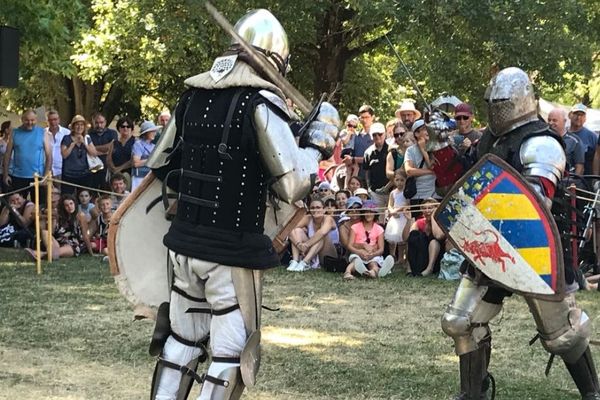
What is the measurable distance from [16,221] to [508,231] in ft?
25.8

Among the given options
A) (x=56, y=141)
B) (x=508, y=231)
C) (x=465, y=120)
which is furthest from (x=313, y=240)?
(x=508, y=231)

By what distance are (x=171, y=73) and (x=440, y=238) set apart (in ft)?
31.5

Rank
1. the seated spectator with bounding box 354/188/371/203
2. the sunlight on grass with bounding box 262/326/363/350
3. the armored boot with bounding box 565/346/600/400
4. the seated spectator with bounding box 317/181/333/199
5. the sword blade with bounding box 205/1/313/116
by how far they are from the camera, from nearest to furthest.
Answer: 1. the sword blade with bounding box 205/1/313/116
2. the armored boot with bounding box 565/346/600/400
3. the sunlight on grass with bounding box 262/326/363/350
4. the seated spectator with bounding box 354/188/371/203
5. the seated spectator with bounding box 317/181/333/199

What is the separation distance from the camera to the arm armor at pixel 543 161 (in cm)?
Result: 444

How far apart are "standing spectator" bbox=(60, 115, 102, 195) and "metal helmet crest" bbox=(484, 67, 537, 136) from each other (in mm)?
7330

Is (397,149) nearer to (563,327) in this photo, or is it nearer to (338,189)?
(338,189)

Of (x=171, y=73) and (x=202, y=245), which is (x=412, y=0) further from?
(x=202, y=245)

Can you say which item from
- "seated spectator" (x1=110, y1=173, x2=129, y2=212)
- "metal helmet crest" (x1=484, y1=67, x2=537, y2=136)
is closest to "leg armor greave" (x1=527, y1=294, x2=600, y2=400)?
"metal helmet crest" (x1=484, y1=67, x2=537, y2=136)

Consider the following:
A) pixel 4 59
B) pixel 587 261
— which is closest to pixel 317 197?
pixel 587 261

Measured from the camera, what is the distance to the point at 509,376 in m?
5.59

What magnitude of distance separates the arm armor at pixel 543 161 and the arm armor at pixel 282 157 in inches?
46.7

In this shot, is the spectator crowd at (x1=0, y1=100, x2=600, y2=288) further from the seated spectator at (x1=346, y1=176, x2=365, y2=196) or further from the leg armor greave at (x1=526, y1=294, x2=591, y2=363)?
the leg armor greave at (x1=526, y1=294, x2=591, y2=363)

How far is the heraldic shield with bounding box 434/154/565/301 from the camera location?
4.38 metres

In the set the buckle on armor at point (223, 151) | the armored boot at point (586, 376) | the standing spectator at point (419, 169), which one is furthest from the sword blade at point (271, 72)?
the standing spectator at point (419, 169)
